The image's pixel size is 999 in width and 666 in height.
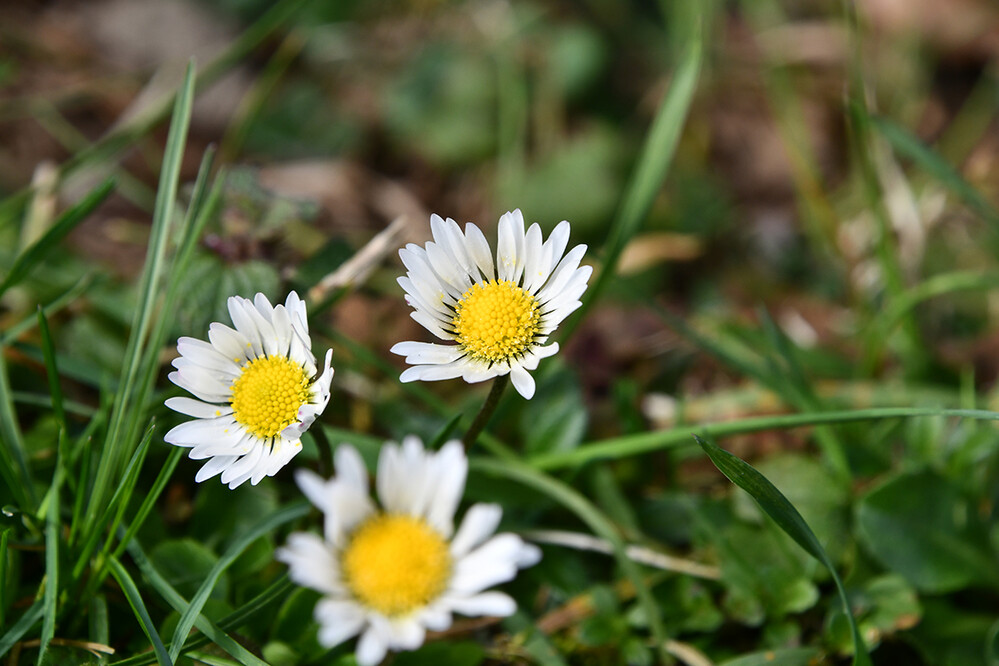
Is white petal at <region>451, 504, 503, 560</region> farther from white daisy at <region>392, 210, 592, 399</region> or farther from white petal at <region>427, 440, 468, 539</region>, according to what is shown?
white daisy at <region>392, 210, 592, 399</region>

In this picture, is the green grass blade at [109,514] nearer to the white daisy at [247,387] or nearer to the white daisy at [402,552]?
the white daisy at [247,387]

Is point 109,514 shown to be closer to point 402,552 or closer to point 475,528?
point 402,552

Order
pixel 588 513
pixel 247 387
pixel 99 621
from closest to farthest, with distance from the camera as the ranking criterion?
pixel 247 387 → pixel 99 621 → pixel 588 513

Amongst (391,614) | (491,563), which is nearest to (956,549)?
(491,563)

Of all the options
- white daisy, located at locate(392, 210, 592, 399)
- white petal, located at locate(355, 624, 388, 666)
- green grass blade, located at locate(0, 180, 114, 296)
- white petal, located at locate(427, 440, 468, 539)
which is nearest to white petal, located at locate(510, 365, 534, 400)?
white daisy, located at locate(392, 210, 592, 399)

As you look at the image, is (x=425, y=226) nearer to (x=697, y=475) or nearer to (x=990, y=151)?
(x=697, y=475)

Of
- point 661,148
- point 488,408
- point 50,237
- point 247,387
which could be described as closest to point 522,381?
point 488,408
